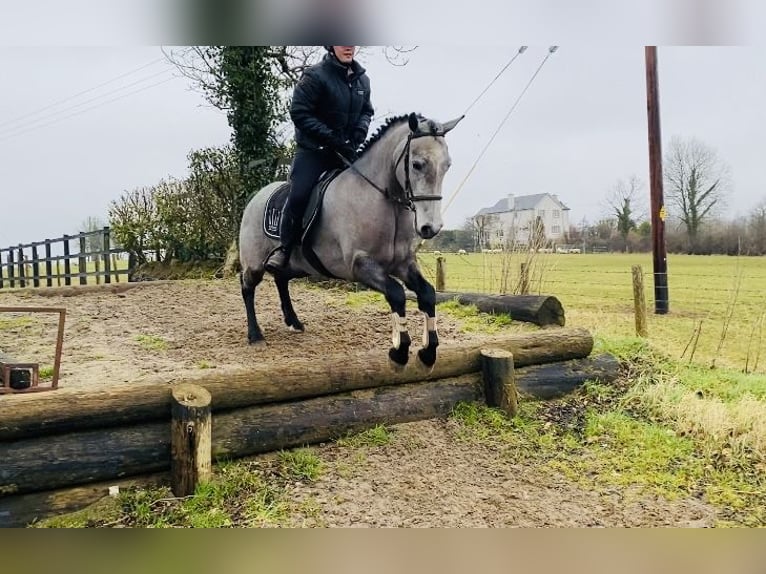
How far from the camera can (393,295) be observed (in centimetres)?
237

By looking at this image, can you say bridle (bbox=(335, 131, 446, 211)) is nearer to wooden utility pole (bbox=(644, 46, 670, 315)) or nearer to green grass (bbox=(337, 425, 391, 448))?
green grass (bbox=(337, 425, 391, 448))

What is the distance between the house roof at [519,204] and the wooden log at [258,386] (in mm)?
682

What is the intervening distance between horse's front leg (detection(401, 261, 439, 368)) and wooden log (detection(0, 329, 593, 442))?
21cm

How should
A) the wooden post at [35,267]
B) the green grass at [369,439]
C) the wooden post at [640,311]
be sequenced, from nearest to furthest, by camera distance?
the green grass at [369,439]
the wooden post at [35,267]
the wooden post at [640,311]

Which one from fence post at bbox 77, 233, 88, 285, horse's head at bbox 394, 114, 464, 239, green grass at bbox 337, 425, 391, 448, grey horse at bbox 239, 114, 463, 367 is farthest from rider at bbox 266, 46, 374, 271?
fence post at bbox 77, 233, 88, 285

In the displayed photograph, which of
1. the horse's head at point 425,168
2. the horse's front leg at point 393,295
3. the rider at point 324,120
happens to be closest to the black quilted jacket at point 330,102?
the rider at point 324,120

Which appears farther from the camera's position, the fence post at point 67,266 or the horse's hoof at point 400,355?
the fence post at point 67,266

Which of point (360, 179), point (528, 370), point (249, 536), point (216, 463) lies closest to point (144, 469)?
point (216, 463)

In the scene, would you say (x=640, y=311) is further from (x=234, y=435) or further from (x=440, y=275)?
(x=234, y=435)

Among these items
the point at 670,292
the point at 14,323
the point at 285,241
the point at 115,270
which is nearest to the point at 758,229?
the point at 670,292

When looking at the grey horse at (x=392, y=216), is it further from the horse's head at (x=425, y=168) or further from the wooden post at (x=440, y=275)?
the wooden post at (x=440, y=275)

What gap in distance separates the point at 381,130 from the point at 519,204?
101 centimetres

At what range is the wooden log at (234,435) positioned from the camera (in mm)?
1949

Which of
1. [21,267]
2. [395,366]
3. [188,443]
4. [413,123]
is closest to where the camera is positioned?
[188,443]
